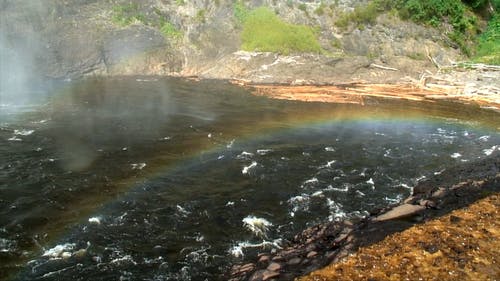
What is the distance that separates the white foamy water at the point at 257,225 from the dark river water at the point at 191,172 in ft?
0.16

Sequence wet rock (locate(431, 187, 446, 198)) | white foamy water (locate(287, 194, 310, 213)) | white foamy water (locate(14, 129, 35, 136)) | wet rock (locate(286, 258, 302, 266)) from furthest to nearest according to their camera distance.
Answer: white foamy water (locate(14, 129, 35, 136))
white foamy water (locate(287, 194, 310, 213))
wet rock (locate(431, 187, 446, 198))
wet rock (locate(286, 258, 302, 266))

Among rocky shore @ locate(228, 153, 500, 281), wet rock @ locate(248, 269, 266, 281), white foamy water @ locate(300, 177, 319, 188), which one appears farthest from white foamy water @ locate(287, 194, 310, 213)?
wet rock @ locate(248, 269, 266, 281)

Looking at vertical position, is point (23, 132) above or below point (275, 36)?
below

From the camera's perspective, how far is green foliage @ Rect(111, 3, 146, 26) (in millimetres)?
38031

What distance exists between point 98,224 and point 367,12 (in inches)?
1381

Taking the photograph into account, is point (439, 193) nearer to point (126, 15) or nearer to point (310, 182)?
point (310, 182)

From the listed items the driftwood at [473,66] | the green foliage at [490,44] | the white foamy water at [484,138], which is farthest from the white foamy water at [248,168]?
the green foliage at [490,44]

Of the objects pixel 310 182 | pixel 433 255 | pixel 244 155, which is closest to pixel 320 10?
pixel 244 155

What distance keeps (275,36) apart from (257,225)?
2913 cm

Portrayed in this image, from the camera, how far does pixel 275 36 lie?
1484 inches

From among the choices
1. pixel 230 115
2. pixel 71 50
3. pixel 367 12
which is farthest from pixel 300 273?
pixel 367 12

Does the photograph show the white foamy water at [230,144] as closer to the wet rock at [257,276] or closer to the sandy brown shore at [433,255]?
the wet rock at [257,276]

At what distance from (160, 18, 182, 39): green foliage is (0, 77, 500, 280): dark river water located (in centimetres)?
1328

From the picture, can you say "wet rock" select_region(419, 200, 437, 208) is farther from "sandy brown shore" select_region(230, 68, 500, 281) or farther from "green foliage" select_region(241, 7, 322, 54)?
"green foliage" select_region(241, 7, 322, 54)
